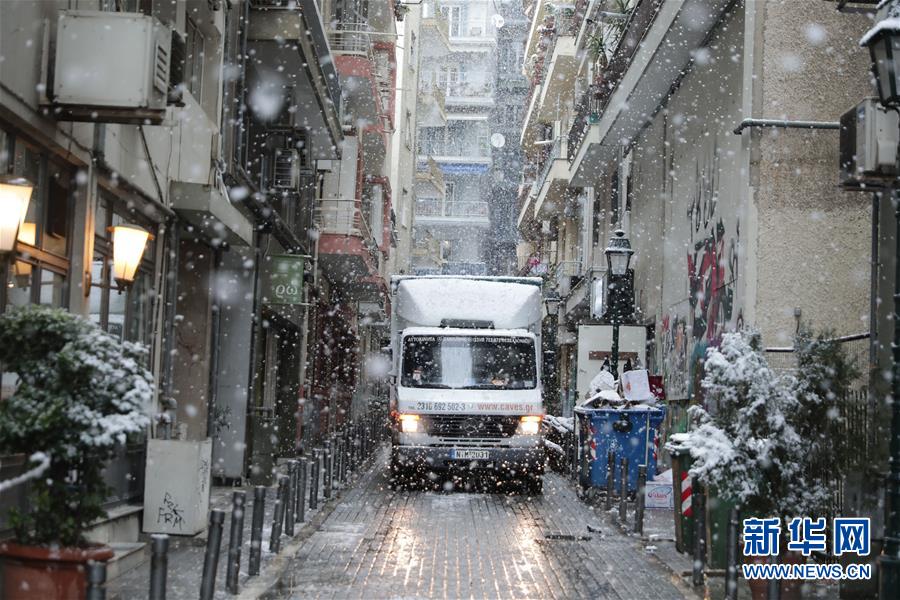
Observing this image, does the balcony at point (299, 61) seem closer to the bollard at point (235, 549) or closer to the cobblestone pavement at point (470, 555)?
the cobblestone pavement at point (470, 555)

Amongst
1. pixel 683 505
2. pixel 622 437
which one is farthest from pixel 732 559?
pixel 622 437

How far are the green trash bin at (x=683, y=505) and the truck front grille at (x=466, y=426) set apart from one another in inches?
290

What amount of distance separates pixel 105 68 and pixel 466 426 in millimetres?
11302

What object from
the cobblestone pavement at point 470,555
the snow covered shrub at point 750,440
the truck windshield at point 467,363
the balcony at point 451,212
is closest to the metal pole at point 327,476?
the cobblestone pavement at point 470,555

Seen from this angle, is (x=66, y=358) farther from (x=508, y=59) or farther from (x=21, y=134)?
(x=508, y=59)

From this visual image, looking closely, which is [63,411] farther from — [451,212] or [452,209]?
[452,209]

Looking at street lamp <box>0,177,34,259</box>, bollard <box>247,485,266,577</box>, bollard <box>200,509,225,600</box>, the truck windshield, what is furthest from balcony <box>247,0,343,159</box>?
bollard <box>200,509,225,600</box>

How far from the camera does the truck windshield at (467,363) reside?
2091 cm

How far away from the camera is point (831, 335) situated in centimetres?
1120

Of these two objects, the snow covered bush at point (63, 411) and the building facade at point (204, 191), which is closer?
the snow covered bush at point (63, 411)

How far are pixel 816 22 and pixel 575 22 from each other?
927 inches

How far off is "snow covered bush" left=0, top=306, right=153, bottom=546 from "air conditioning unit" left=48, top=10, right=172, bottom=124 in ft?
9.72

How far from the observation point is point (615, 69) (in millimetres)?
26531

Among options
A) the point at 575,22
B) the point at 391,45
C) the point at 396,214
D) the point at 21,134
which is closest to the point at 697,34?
the point at 21,134
